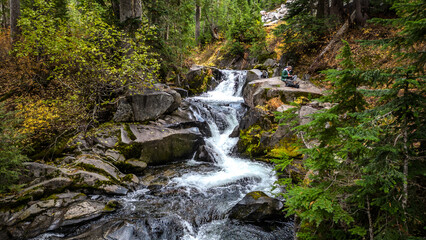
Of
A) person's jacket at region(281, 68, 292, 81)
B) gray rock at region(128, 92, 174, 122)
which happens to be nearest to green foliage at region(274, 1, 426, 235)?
gray rock at region(128, 92, 174, 122)

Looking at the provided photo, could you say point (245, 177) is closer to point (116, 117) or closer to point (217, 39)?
point (116, 117)

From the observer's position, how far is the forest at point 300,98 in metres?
2.38

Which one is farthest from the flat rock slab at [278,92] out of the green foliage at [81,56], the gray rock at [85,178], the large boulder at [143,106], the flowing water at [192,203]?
the gray rock at [85,178]

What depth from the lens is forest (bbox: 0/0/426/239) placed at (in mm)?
2377

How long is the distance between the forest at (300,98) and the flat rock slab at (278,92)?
1.75 feet

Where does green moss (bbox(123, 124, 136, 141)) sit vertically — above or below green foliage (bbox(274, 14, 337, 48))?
below

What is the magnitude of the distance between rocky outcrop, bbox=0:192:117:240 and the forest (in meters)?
0.23

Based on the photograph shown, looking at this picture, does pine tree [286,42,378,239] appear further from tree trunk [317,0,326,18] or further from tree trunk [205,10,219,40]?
tree trunk [205,10,219,40]

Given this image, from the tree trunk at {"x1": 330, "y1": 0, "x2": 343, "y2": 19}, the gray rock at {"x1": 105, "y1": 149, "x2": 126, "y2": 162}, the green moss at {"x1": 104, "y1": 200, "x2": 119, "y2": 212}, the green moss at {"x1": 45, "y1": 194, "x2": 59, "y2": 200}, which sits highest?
the tree trunk at {"x1": 330, "y1": 0, "x2": 343, "y2": 19}

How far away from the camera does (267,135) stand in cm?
1077

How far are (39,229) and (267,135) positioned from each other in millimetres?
9836

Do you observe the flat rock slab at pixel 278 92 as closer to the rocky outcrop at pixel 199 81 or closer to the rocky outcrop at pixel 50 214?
the rocky outcrop at pixel 199 81

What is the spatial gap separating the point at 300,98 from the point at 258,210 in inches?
284

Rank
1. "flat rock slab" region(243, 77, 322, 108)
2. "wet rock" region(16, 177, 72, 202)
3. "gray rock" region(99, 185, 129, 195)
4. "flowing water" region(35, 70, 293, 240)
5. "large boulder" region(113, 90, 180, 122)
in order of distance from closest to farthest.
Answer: "flowing water" region(35, 70, 293, 240) → "wet rock" region(16, 177, 72, 202) → "gray rock" region(99, 185, 129, 195) → "large boulder" region(113, 90, 180, 122) → "flat rock slab" region(243, 77, 322, 108)
